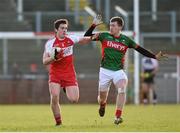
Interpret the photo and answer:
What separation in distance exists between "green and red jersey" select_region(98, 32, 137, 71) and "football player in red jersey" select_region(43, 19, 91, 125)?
1.00 meters

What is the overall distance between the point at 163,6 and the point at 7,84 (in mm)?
9642

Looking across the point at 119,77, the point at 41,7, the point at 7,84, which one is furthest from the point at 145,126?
the point at 41,7

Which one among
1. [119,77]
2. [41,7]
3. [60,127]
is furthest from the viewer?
[41,7]

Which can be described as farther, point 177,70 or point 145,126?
point 177,70

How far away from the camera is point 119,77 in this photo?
675 inches

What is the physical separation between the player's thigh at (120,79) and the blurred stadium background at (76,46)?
47.2 ft

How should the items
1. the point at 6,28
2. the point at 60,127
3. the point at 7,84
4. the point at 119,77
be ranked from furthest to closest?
the point at 6,28
the point at 7,84
the point at 119,77
the point at 60,127

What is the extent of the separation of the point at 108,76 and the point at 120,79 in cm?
43

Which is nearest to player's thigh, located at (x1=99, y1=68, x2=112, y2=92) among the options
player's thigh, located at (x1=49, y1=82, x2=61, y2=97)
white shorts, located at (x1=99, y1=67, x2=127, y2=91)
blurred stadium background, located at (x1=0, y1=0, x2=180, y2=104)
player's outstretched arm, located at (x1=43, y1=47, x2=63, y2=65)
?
white shorts, located at (x1=99, y1=67, x2=127, y2=91)

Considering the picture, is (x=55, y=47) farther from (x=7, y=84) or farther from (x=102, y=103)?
(x=7, y=84)

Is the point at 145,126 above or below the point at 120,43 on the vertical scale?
below

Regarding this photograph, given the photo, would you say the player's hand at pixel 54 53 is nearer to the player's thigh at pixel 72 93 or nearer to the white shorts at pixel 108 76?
the player's thigh at pixel 72 93

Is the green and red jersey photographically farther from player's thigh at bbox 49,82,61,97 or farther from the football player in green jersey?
player's thigh at bbox 49,82,61,97

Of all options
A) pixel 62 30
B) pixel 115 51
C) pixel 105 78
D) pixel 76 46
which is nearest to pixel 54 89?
pixel 62 30
